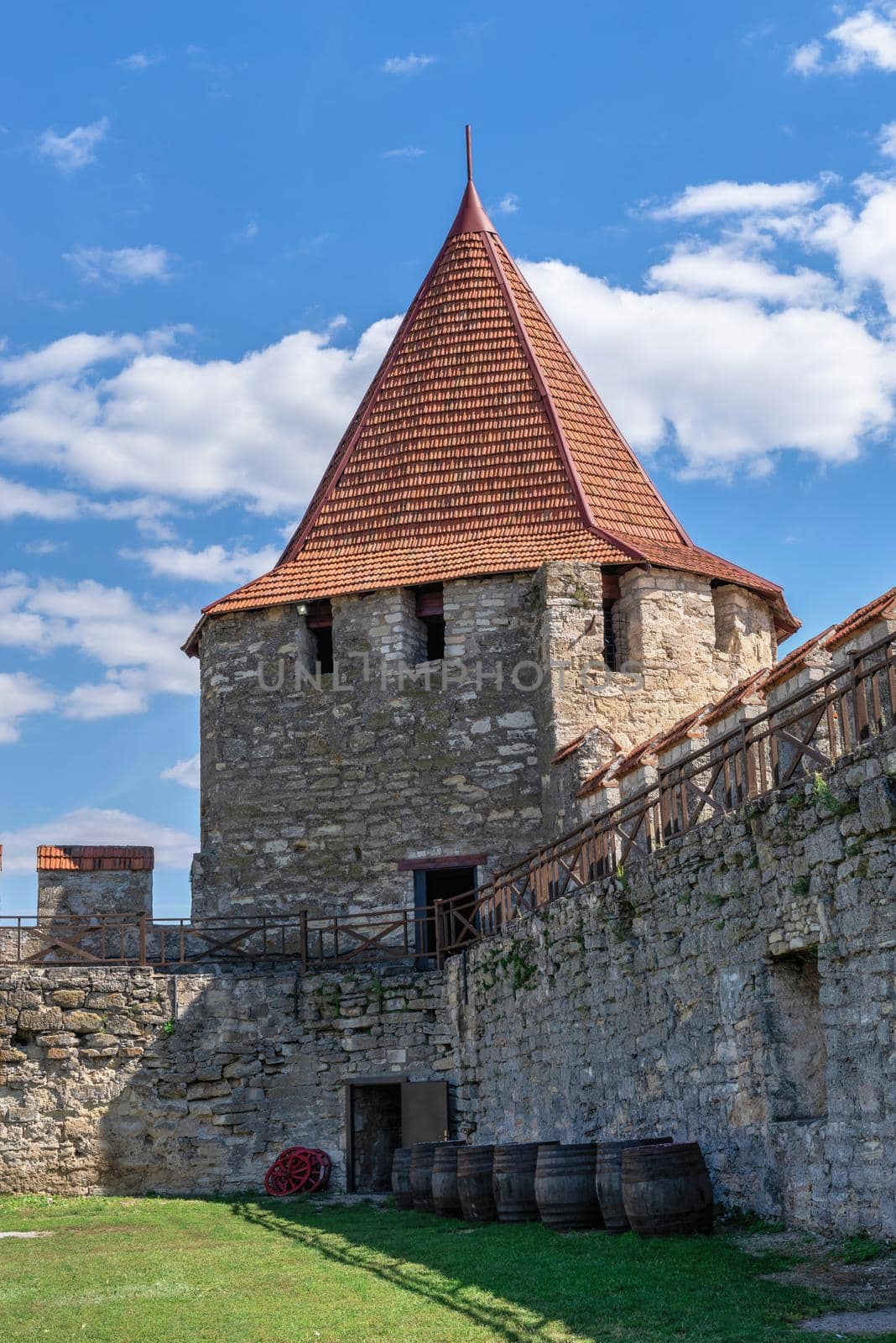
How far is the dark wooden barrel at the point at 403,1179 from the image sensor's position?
575 inches

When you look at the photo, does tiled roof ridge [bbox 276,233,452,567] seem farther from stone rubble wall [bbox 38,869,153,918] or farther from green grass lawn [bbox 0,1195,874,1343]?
green grass lawn [bbox 0,1195,874,1343]

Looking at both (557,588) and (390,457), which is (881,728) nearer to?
→ (557,588)

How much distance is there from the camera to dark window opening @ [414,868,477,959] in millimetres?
20328

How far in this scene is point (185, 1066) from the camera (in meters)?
18.0

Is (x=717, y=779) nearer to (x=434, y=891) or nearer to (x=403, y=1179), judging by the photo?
(x=403, y=1179)

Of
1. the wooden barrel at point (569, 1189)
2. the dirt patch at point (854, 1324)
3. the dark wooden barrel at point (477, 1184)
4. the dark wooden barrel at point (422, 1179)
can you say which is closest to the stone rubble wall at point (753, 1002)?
the wooden barrel at point (569, 1189)

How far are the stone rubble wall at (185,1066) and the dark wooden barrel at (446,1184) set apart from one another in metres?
4.30

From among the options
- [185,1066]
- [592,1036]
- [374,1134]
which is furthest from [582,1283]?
[185,1066]

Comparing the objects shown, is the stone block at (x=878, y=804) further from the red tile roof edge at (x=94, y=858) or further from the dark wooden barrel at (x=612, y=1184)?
the red tile roof edge at (x=94, y=858)

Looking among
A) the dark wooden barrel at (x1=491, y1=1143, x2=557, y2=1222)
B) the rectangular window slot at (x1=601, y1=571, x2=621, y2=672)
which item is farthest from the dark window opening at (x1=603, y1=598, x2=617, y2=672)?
the dark wooden barrel at (x1=491, y1=1143, x2=557, y2=1222)

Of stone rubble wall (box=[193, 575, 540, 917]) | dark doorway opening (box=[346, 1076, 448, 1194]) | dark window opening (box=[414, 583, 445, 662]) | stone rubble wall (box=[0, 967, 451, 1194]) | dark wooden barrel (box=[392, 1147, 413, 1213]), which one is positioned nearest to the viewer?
dark wooden barrel (box=[392, 1147, 413, 1213])

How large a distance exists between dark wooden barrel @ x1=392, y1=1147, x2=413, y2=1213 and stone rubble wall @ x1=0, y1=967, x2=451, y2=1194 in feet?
7.27

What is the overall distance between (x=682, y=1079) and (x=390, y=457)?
14.3 m

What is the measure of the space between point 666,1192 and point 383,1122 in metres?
8.42
